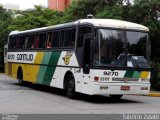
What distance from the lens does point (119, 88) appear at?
17062 millimetres

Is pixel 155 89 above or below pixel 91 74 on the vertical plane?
below

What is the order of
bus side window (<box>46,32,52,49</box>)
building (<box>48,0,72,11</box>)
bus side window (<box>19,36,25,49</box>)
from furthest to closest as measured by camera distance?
building (<box>48,0,72,11</box>) → bus side window (<box>19,36,25,49</box>) → bus side window (<box>46,32,52,49</box>)

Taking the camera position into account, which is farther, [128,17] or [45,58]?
→ [128,17]

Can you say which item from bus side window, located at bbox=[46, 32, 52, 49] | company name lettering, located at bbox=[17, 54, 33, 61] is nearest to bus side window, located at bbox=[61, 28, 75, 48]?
bus side window, located at bbox=[46, 32, 52, 49]

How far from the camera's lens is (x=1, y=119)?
10.9 m

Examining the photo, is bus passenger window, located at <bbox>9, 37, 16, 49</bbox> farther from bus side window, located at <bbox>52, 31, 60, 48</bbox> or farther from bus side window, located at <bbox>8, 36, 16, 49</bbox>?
bus side window, located at <bbox>52, 31, 60, 48</bbox>

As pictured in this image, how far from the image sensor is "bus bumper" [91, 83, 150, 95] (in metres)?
16.7

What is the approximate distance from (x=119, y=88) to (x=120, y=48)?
152 centimetres

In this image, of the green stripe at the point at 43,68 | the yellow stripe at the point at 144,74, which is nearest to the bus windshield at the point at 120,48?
the yellow stripe at the point at 144,74

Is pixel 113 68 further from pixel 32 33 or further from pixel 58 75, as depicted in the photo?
pixel 32 33

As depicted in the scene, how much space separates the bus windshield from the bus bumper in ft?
2.42

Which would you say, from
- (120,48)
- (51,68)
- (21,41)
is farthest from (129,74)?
(21,41)

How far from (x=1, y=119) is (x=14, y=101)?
6.72 m

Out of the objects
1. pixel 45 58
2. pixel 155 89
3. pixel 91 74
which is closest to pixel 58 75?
pixel 45 58
